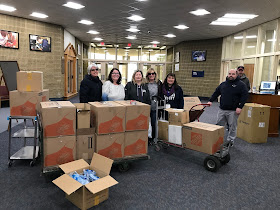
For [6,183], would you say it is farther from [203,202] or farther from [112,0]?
[112,0]

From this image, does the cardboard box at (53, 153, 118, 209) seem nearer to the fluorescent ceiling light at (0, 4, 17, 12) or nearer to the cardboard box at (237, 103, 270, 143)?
the cardboard box at (237, 103, 270, 143)

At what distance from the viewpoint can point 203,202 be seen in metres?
2.29

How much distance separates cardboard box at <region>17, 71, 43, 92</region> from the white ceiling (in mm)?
3969

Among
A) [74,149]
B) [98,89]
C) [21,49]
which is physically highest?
[21,49]

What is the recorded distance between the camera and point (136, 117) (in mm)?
2895

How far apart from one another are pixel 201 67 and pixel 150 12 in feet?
20.3

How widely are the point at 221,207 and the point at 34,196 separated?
1915 millimetres

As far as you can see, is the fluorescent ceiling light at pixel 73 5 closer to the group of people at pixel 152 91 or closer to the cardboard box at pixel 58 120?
the group of people at pixel 152 91

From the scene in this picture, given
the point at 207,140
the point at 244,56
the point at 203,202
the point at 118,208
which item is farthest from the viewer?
the point at 244,56

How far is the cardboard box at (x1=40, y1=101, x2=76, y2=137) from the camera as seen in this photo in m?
2.42

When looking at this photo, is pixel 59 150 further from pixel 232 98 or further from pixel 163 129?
pixel 232 98

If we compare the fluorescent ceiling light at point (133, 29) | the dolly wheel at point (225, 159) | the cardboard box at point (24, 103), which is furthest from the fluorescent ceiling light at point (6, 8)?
the dolly wheel at point (225, 159)

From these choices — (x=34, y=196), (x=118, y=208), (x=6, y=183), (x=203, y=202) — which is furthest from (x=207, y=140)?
(x=6, y=183)

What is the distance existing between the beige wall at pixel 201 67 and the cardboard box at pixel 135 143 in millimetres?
10000
